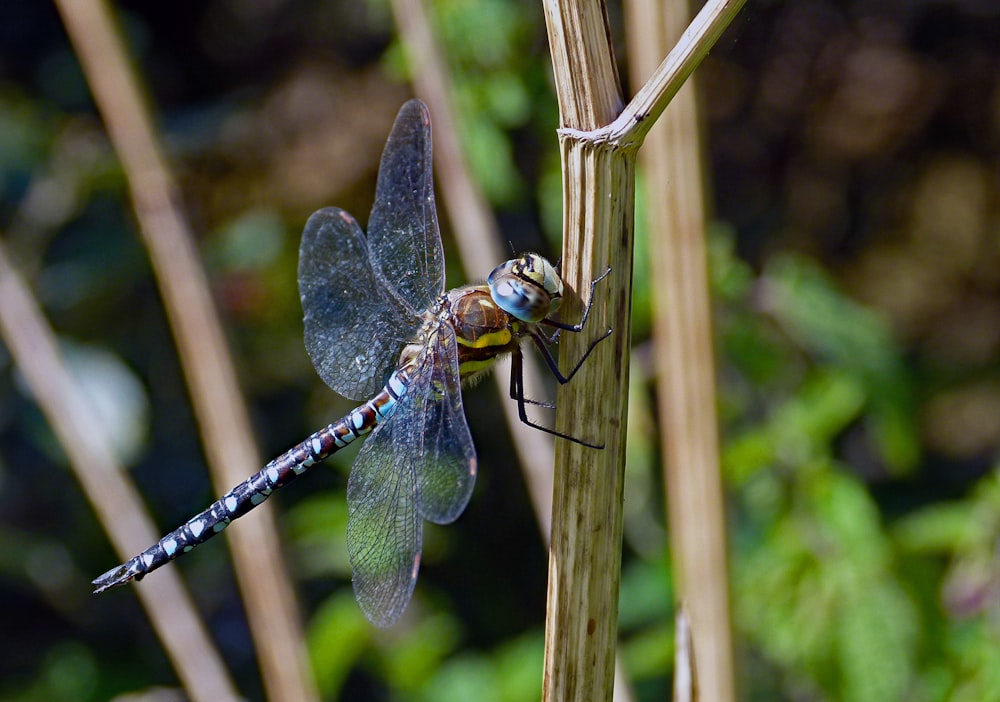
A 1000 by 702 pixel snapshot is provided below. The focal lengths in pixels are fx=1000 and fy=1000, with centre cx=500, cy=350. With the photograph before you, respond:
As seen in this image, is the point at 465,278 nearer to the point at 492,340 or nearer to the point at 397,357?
the point at 397,357

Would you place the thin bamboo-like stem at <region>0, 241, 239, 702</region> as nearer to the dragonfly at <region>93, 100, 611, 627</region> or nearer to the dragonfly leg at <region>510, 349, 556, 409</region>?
the dragonfly at <region>93, 100, 611, 627</region>

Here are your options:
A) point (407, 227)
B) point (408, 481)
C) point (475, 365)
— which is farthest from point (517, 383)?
point (407, 227)

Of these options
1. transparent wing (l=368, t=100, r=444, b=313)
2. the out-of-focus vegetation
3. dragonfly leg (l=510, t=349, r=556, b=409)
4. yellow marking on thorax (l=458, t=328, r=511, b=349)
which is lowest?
the out-of-focus vegetation

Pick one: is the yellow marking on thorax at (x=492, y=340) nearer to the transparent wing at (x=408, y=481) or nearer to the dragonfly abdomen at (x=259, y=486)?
the transparent wing at (x=408, y=481)

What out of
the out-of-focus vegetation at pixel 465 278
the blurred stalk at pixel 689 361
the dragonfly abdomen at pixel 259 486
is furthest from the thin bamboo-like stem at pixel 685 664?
the out-of-focus vegetation at pixel 465 278

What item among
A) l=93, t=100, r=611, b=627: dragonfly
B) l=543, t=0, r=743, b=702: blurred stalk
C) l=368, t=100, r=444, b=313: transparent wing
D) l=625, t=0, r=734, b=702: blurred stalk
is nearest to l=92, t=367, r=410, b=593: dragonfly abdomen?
l=93, t=100, r=611, b=627: dragonfly

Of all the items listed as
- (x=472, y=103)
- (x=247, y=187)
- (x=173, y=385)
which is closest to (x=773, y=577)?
(x=472, y=103)

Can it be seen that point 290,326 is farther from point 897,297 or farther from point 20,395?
point 897,297
